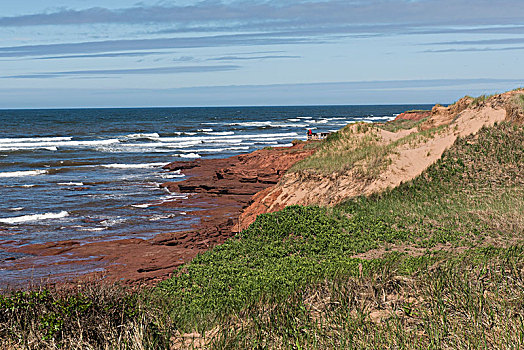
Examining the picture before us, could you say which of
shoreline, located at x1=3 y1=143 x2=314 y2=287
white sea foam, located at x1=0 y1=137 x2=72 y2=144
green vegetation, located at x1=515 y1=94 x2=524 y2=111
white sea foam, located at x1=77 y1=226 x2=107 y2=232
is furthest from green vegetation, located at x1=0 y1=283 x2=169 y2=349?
white sea foam, located at x1=0 y1=137 x2=72 y2=144

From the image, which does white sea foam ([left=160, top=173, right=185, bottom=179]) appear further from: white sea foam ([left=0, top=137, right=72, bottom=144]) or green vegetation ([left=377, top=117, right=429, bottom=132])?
white sea foam ([left=0, top=137, right=72, bottom=144])

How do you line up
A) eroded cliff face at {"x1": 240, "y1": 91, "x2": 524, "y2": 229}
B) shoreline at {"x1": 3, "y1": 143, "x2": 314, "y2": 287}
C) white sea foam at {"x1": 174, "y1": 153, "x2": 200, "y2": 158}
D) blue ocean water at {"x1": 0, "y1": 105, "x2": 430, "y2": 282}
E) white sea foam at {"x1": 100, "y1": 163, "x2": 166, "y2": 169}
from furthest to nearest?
1. white sea foam at {"x1": 174, "y1": 153, "x2": 200, "y2": 158}
2. white sea foam at {"x1": 100, "y1": 163, "x2": 166, "y2": 169}
3. blue ocean water at {"x1": 0, "y1": 105, "x2": 430, "y2": 282}
4. eroded cliff face at {"x1": 240, "y1": 91, "x2": 524, "y2": 229}
5. shoreline at {"x1": 3, "y1": 143, "x2": 314, "y2": 287}

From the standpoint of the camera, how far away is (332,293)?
8.84m

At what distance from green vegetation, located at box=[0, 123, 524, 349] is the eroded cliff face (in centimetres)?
239

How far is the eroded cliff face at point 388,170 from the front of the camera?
709 inches

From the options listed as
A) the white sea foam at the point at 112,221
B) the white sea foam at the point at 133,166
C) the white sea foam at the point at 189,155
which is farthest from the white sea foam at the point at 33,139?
the white sea foam at the point at 112,221

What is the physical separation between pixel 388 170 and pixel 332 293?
1011 cm

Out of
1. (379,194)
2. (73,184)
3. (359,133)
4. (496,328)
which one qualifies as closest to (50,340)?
(496,328)

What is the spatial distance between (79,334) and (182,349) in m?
1.44

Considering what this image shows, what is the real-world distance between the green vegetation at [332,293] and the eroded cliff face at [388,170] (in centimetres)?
239

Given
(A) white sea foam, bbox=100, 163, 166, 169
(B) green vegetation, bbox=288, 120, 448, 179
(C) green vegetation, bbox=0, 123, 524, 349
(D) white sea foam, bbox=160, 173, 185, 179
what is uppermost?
(B) green vegetation, bbox=288, 120, 448, 179

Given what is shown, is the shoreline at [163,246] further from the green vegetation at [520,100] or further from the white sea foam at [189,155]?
the white sea foam at [189,155]

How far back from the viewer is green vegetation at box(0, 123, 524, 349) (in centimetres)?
739

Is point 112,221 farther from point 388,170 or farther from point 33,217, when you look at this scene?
point 388,170
